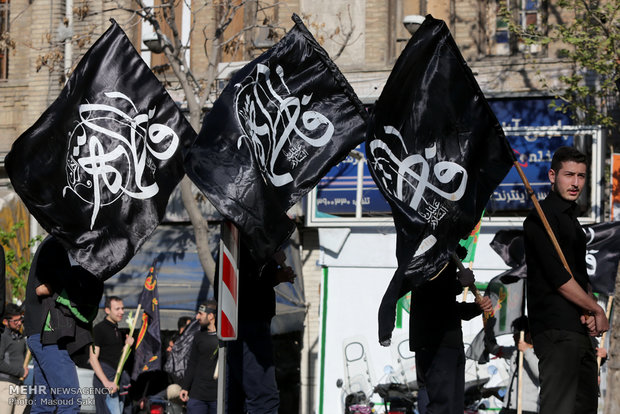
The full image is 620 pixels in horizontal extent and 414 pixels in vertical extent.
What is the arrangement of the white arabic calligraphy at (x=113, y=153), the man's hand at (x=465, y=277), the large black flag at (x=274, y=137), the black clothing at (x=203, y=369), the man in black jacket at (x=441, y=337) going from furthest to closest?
1. the black clothing at (x=203, y=369)
2. the white arabic calligraphy at (x=113, y=153)
3. the man in black jacket at (x=441, y=337)
4. the man's hand at (x=465, y=277)
5. the large black flag at (x=274, y=137)

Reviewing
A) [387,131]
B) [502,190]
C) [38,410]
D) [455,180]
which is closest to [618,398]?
[455,180]

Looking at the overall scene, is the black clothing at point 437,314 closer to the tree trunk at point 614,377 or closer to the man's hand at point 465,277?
the man's hand at point 465,277

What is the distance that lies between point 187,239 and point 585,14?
298 inches

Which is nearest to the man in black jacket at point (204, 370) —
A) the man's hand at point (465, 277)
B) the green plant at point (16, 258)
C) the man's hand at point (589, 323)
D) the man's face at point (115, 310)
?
the man's face at point (115, 310)

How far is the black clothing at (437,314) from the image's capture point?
7.73 meters

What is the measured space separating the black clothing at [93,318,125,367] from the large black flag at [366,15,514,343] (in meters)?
7.39

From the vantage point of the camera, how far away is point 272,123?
26.0 feet

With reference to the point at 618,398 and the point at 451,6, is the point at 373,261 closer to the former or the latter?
the point at 451,6

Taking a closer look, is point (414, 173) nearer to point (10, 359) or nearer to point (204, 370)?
point (204, 370)

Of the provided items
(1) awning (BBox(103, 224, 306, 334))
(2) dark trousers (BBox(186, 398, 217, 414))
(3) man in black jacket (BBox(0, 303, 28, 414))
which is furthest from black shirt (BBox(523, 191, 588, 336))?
(1) awning (BBox(103, 224, 306, 334))

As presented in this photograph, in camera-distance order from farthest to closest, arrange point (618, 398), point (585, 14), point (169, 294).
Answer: point (169, 294), point (585, 14), point (618, 398)

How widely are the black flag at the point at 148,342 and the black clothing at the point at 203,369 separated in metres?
1.54

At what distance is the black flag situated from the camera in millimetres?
14742

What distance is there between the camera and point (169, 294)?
17.6 meters
